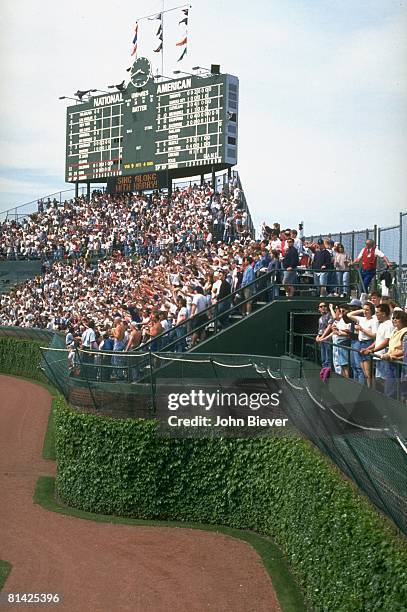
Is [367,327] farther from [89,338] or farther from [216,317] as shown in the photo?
[89,338]

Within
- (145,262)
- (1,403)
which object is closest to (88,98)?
(145,262)

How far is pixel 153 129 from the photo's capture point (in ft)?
134

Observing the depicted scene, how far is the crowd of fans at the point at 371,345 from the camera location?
30.5 feet

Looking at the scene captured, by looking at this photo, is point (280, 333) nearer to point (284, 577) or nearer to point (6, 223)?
point (284, 577)

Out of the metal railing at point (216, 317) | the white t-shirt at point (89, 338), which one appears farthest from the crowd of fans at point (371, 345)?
the white t-shirt at point (89, 338)

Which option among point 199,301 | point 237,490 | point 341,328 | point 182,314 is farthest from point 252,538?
point 199,301

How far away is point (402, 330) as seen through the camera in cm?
991

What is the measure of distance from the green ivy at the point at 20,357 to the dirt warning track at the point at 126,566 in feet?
64.7

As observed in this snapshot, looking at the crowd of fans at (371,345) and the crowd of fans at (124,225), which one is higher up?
the crowd of fans at (124,225)

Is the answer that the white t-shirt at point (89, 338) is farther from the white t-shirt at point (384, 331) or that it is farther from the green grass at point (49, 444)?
the white t-shirt at point (384, 331)

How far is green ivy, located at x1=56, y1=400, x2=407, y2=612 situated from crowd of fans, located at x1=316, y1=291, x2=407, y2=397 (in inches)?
52.3

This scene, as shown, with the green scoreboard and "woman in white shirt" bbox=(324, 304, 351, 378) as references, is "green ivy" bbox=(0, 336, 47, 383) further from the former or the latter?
"woman in white shirt" bbox=(324, 304, 351, 378)

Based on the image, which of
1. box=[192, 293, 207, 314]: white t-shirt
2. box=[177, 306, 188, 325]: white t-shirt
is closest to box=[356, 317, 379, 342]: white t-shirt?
box=[192, 293, 207, 314]: white t-shirt

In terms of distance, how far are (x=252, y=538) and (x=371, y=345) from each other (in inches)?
198
